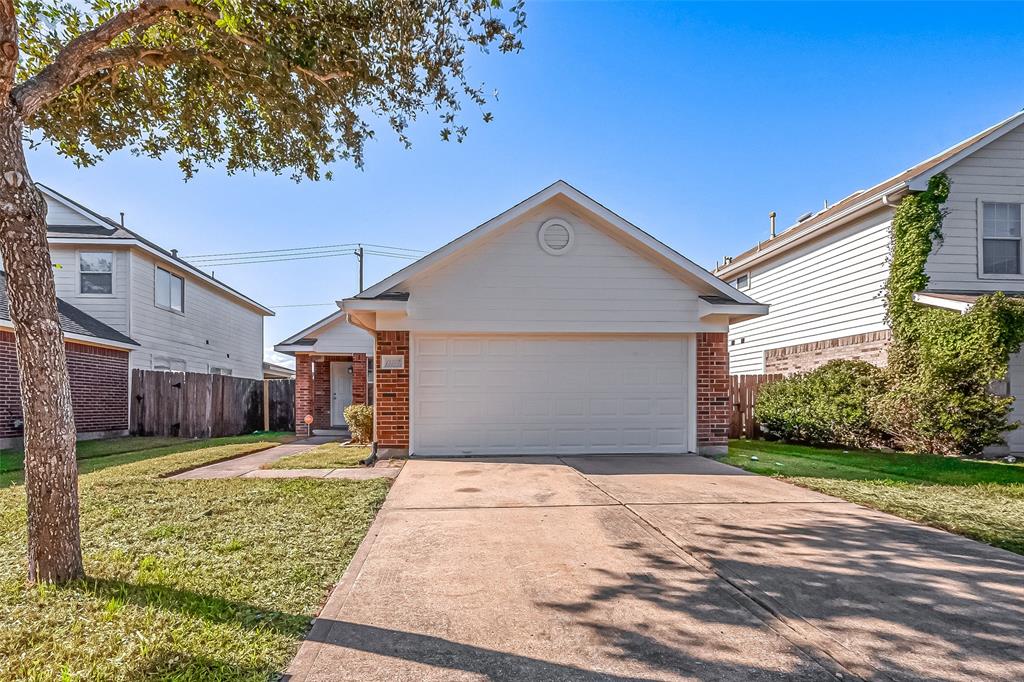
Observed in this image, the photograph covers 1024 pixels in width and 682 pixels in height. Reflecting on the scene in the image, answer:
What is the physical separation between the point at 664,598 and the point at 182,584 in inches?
129

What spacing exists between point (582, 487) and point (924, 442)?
7841 millimetres

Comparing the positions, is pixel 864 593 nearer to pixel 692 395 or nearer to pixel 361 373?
pixel 692 395

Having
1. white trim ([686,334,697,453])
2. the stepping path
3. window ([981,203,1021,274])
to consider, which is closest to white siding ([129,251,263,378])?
the stepping path

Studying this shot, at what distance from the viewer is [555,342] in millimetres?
9664

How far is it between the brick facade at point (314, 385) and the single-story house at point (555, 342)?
595 centimetres

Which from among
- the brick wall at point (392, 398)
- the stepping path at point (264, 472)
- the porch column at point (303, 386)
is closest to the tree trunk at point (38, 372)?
the stepping path at point (264, 472)

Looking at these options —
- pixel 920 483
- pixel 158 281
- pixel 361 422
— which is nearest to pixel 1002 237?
pixel 920 483

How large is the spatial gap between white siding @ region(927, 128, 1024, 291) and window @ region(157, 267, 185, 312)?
20.7 m

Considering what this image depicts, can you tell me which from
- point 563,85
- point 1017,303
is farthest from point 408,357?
point 1017,303

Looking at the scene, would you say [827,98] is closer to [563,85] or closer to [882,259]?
[882,259]

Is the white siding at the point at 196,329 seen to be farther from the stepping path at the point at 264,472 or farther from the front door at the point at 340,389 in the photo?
the stepping path at the point at 264,472

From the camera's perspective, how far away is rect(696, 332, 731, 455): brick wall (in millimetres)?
9805

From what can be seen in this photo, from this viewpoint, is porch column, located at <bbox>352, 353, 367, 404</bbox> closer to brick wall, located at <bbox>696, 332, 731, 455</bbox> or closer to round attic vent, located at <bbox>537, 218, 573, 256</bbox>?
round attic vent, located at <bbox>537, 218, 573, 256</bbox>

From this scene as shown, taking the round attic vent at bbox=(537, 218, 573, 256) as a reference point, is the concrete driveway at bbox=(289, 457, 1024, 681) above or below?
below
